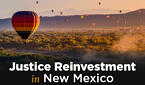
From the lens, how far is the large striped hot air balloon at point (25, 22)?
3944 centimetres

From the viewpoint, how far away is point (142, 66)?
34.8 meters

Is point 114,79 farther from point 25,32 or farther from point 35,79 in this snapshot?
point 25,32

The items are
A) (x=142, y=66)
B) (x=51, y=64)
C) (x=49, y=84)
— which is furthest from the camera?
(x=51, y=64)

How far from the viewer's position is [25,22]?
39.5m

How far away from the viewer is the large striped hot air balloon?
129 feet

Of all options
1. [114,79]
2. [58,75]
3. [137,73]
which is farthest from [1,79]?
[137,73]

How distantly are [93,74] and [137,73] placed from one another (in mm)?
4129

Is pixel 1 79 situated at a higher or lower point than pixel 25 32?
lower
